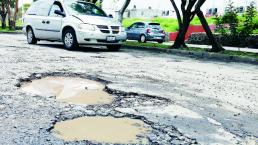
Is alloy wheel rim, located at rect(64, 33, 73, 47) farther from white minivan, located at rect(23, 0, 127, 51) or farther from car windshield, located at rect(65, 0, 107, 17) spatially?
car windshield, located at rect(65, 0, 107, 17)

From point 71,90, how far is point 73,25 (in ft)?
21.7

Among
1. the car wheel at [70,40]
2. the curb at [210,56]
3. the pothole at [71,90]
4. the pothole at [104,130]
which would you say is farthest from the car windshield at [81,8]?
the pothole at [104,130]

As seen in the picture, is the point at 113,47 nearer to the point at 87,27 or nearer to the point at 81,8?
the point at 87,27

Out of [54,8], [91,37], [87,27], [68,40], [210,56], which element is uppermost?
[54,8]

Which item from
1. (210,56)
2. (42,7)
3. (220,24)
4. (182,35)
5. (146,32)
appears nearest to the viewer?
(210,56)

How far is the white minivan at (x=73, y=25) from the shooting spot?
11.8 meters

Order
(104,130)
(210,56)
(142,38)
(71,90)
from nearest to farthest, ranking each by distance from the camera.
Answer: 1. (104,130)
2. (71,90)
3. (210,56)
4. (142,38)

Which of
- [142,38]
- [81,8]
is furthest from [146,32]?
[81,8]

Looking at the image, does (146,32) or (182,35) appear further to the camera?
(146,32)

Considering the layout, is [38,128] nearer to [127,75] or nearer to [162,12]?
[127,75]

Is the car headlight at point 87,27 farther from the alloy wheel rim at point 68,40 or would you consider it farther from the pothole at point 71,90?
the pothole at point 71,90

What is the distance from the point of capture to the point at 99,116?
4277 millimetres

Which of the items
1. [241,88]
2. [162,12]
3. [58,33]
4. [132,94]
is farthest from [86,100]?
[162,12]

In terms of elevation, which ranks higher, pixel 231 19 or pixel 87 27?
pixel 231 19
